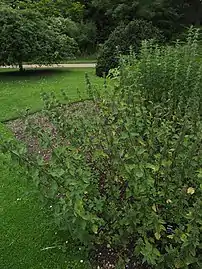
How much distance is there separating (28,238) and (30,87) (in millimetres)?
6390

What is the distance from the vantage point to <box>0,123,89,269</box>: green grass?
2912 mm

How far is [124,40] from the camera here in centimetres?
1069

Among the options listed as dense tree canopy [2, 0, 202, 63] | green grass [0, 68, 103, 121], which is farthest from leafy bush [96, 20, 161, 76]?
dense tree canopy [2, 0, 202, 63]

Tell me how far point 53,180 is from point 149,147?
746 millimetres

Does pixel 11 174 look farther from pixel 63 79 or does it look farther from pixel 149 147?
pixel 63 79

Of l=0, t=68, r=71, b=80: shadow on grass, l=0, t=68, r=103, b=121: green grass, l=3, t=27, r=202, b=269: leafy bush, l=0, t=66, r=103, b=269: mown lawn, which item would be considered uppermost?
l=3, t=27, r=202, b=269: leafy bush

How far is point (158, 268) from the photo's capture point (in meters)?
2.45

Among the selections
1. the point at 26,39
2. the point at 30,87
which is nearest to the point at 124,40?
the point at 26,39

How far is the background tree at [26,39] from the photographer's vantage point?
10.4 meters

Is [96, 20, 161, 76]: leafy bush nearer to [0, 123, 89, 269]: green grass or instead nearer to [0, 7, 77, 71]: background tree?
[0, 7, 77, 71]: background tree

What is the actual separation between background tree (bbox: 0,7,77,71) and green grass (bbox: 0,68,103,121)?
0.54 meters

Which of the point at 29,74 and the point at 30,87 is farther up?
the point at 30,87

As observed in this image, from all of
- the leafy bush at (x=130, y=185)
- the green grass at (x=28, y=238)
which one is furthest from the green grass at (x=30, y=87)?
the leafy bush at (x=130, y=185)

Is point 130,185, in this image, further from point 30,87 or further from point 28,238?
point 30,87
